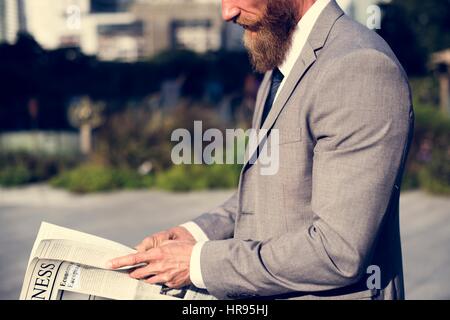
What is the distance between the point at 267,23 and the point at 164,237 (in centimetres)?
64

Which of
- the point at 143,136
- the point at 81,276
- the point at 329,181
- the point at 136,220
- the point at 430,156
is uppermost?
the point at 329,181

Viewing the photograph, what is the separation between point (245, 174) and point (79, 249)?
44 cm

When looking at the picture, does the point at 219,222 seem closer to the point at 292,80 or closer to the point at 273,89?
the point at 273,89

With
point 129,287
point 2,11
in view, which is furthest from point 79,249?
point 2,11

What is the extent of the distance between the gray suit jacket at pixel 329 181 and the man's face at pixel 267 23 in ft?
0.25

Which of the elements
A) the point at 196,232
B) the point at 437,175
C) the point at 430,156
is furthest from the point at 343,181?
the point at 430,156

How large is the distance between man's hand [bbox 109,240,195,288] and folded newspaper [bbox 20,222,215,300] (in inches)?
1.1

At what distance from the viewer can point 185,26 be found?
1658cm

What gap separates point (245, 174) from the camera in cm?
167

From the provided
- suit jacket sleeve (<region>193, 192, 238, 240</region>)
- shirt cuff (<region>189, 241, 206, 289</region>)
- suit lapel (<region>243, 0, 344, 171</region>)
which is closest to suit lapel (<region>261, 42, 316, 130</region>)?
suit lapel (<region>243, 0, 344, 171</region>)

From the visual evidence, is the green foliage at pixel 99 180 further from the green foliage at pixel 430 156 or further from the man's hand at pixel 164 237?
the man's hand at pixel 164 237

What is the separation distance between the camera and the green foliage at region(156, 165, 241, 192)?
393 inches

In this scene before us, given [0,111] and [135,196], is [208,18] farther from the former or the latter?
[135,196]

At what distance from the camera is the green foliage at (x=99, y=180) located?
10.1m
